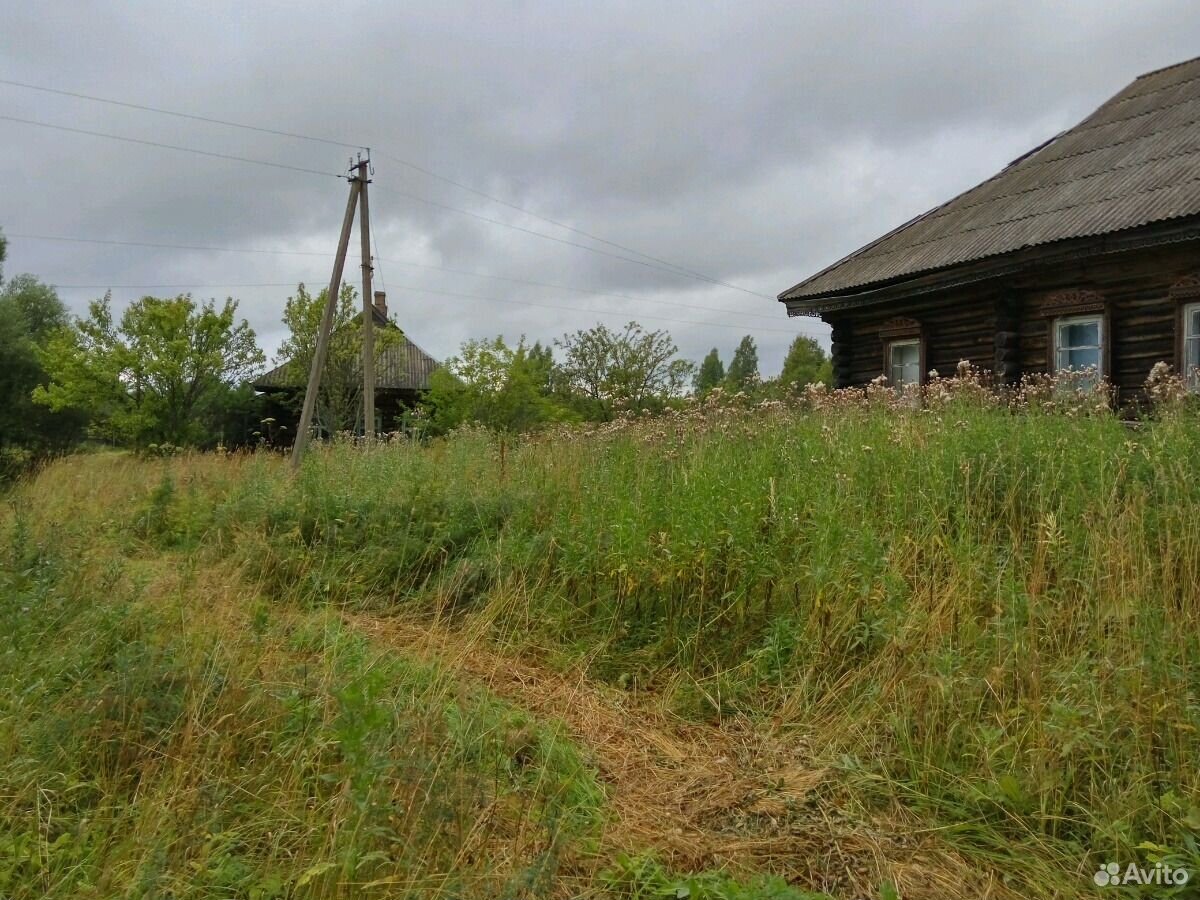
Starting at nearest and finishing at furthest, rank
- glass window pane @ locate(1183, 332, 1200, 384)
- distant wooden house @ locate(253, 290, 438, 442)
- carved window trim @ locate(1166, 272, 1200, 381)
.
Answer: carved window trim @ locate(1166, 272, 1200, 381) < glass window pane @ locate(1183, 332, 1200, 384) < distant wooden house @ locate(253, 290, 438, 442)

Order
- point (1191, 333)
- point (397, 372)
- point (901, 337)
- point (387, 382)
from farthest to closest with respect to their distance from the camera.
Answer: point (397, 372)
point (387, 382)
point (901, 337)
point (1191, 333)

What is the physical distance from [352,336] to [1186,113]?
62.2 feet

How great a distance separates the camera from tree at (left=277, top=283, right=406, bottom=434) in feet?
68.0

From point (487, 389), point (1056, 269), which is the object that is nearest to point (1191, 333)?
point (1056, 269)

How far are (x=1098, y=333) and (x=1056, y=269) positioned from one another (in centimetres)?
97

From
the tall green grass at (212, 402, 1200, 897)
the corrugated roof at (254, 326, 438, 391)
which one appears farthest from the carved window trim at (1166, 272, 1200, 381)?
the corrugated roof at (254, 326, 438, 391)

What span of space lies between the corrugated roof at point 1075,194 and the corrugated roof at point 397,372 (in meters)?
19.4

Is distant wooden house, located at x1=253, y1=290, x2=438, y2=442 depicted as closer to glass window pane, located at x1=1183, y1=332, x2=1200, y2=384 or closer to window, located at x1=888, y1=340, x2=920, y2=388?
window, located at x1=888, y1=340, x2=920, y2=388

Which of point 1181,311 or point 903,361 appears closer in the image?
point 1181,311

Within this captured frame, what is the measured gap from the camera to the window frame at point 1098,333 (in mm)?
9086

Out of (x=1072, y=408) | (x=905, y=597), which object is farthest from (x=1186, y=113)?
(x=905, y=597)

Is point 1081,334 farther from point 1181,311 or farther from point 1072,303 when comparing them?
point 1181,311

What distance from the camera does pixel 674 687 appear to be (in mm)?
3559

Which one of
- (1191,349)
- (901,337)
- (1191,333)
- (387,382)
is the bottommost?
(1191,349)
